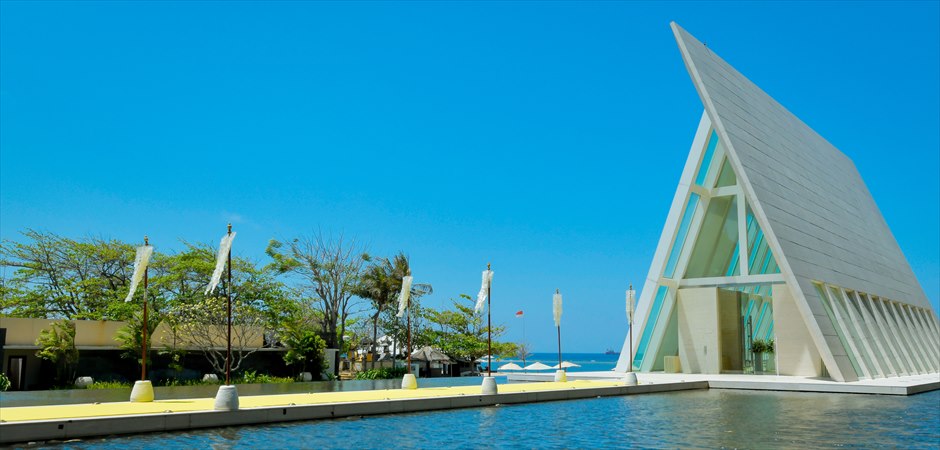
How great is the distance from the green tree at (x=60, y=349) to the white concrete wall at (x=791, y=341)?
83.5ft

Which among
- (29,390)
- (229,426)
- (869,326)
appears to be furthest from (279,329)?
(869,326)

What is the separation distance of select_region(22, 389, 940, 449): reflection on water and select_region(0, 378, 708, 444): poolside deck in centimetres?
49

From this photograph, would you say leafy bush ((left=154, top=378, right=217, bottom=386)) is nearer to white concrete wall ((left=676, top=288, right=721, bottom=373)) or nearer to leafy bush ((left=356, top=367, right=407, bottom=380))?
leafy bush ((left=356, top=367, right=407, bottom=380))

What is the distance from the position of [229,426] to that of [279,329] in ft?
67.2

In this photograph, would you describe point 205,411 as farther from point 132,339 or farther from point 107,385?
point 132,339

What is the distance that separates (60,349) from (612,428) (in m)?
20.3

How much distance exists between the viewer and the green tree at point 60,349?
27.5 meters

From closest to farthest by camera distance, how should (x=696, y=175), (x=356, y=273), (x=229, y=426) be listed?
1. (x=229, y=426)
2. (x=696, y=175)
3. (x=356, y=273)

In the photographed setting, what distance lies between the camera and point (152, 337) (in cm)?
3128

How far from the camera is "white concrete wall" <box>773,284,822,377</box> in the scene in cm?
3044

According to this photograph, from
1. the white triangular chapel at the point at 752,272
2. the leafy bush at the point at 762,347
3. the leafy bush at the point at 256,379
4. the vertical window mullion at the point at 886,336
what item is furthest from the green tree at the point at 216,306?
the vertical window mullion at the point at 886,336

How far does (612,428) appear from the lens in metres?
16.0

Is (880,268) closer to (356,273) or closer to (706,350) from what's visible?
(706,350)

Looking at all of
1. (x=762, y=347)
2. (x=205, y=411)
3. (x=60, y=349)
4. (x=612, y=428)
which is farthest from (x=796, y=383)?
(x=60, y=349)
